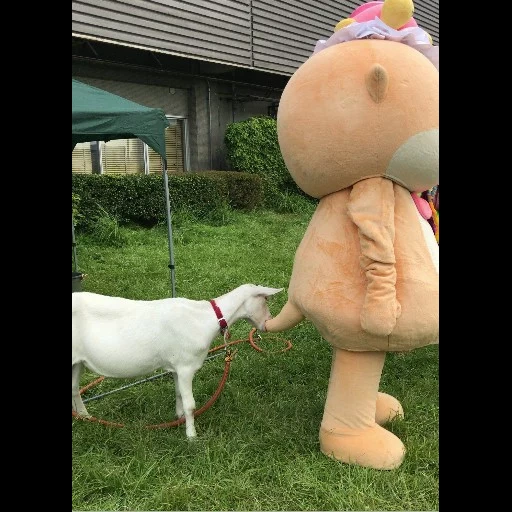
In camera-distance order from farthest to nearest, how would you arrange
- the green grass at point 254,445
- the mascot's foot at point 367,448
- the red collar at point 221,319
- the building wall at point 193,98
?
the building wall at point 193,98
the red collar at point 221,319
the mascot's foot at point 367,448
the green grass at point 254,445

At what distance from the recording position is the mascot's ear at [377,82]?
2.63 meters

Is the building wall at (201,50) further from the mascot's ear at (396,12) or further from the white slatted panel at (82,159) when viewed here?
the mascot's ear at (396,12)

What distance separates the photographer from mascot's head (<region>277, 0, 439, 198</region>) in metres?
2.70

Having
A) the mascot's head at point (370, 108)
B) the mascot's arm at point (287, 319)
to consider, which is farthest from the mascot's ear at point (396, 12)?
the mascot's arm at point (287, 319)

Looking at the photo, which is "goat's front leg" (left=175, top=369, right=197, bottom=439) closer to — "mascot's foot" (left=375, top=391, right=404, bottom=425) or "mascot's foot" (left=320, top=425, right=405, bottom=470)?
"mascot's foot" (left=320, top=425, right=405, bottom=470)

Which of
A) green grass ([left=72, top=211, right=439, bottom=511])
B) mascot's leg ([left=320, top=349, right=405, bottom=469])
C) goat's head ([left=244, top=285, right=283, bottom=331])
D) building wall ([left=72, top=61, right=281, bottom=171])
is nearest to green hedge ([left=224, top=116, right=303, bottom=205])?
building wall ([left=72, top=61, right=281, bottom=171])

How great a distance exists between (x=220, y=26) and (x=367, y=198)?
9.69m

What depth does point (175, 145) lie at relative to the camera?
12508 mm

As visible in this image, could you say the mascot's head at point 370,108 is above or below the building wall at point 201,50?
below

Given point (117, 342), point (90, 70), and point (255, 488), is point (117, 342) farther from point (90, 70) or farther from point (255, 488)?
point (90, 70)

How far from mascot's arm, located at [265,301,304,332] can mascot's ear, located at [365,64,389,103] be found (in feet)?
4.01

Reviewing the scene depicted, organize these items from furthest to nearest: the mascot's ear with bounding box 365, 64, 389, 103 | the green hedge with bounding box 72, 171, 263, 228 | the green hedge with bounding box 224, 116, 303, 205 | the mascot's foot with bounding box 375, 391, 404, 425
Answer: the green hedge with bounding box 224, 116, 303, 205, the green hedge with bounding box 72, 171, 263, 228, the mascot's foot with bounding box 375, 391, 404, 425, the mascot's ear with bounding box 365, 64, 389, 103

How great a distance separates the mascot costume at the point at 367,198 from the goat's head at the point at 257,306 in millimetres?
349
